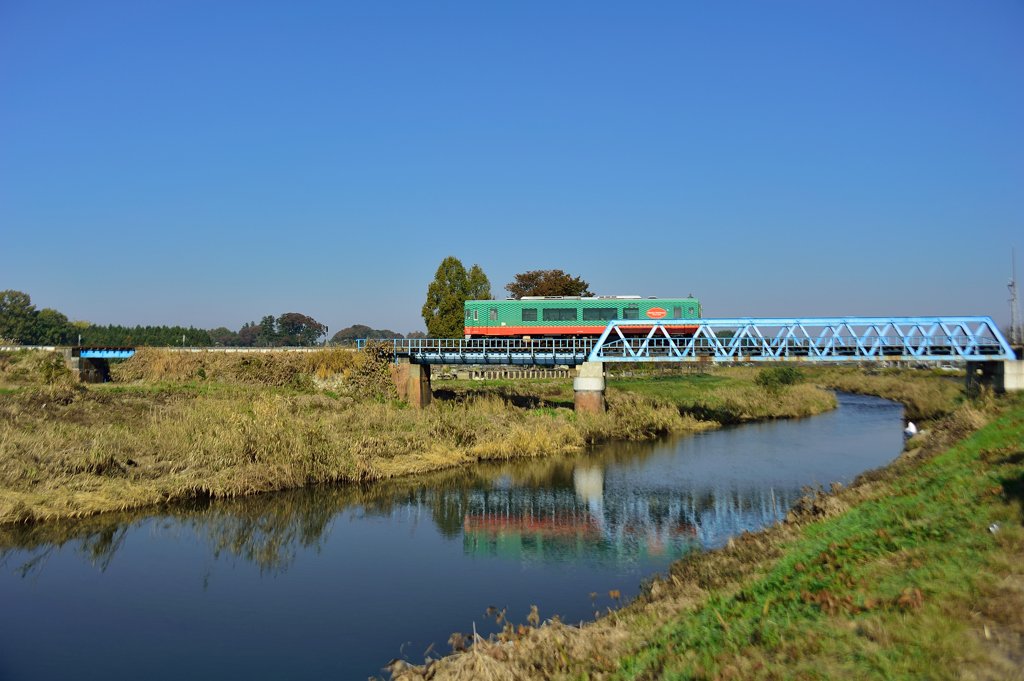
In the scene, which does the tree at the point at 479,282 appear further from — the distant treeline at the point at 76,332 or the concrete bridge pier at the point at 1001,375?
the concrete bridge pier at the point at 1001,375

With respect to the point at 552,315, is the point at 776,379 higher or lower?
lower

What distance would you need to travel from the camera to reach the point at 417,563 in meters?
19.6

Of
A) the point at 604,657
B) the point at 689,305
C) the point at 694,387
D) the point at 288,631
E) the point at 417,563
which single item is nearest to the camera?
the point at 604,657

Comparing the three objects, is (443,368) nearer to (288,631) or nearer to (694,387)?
(694,387)

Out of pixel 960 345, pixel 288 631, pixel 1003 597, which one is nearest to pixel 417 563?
pixel 288 631

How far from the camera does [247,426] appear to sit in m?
26.9

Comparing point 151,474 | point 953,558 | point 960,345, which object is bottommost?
point 151,474

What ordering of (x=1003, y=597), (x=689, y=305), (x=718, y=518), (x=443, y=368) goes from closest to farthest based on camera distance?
(x=1003, y=597)
(x=718, y=518)
(x=689, y=305)
(x=443, y=368)

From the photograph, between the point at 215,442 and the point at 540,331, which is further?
the point at 540,331

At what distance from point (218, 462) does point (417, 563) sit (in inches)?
438

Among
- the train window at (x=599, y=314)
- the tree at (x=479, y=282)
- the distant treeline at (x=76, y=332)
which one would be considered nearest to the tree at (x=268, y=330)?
the distant treeline at (x=76, y=332)

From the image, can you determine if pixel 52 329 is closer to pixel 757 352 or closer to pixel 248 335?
pixel 248 335

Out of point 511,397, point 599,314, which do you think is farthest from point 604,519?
point 599,314

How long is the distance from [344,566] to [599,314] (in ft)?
107
